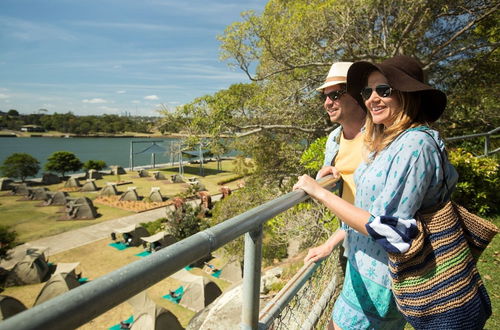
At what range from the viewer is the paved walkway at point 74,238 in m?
15.6

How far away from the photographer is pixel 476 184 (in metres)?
5.94

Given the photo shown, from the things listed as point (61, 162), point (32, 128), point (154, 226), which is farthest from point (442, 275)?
point (32, 128)

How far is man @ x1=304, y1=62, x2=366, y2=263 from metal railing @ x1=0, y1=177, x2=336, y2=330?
30.5 inches

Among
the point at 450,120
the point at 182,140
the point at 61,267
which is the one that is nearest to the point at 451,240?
the point at 182,140

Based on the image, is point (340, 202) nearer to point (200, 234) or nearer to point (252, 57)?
point (200, 234)

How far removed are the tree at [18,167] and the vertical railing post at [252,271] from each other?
41.9 meters

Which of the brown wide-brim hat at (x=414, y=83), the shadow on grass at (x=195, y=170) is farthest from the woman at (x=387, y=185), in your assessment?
the shadow on grass at (x=195, y=170)

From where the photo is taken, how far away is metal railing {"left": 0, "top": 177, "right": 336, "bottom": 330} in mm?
447

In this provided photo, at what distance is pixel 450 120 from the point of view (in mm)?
8977

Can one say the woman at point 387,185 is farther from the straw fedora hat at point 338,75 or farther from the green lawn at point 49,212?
the green lawn at point 49,212

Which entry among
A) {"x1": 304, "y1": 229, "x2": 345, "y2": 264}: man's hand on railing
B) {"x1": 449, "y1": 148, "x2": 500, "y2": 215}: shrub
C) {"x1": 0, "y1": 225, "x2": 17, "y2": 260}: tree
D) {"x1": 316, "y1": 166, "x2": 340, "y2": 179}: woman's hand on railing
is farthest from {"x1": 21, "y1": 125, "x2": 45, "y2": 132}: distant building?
{"x1": 304, "y1": 229, "x2": 345, "y2": 264}: man's hand on railing

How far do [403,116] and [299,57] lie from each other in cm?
751

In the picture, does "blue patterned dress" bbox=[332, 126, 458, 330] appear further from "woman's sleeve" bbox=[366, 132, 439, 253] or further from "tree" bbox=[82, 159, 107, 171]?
"tree" bbox=[82, 159, 107, 171]

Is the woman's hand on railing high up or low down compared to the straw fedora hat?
down
